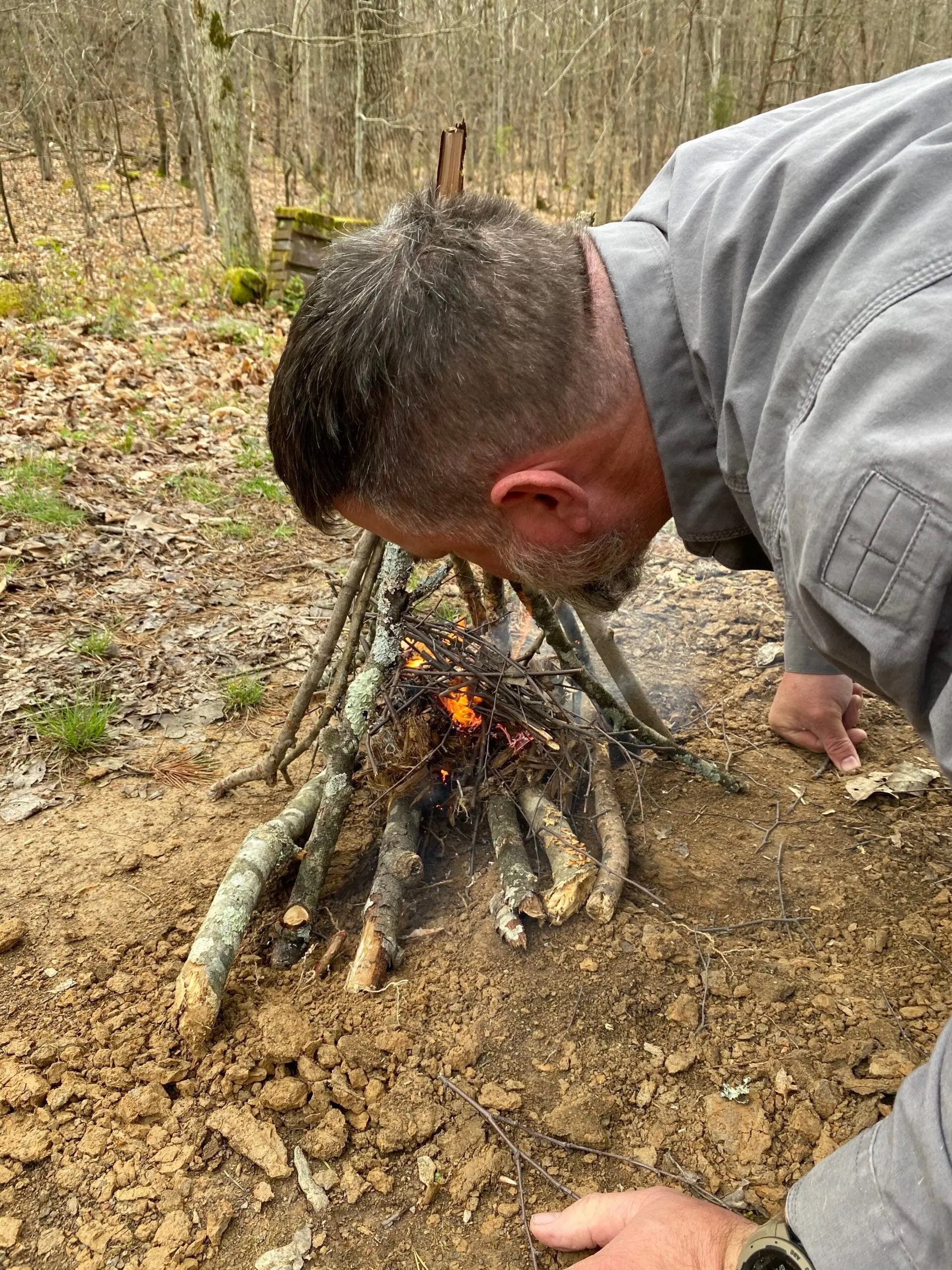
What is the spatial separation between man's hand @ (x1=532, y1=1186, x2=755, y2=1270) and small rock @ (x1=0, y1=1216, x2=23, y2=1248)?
3.27ft

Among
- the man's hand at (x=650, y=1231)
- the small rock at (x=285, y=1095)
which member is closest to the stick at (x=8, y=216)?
the small rock at (x=285, y=1095)

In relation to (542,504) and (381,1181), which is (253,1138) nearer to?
(381,1181)

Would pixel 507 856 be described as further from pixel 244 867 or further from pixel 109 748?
pixel 109 748

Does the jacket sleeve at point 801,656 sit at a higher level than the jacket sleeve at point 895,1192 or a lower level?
lower

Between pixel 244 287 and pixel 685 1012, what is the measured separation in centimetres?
894

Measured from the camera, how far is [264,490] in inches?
204

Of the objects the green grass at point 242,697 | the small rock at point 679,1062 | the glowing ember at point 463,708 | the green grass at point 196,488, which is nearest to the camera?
the small rock at point 679,1062

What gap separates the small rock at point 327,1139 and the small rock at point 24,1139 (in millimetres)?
533

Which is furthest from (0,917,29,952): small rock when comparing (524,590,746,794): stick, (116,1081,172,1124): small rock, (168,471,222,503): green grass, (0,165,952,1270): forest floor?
(168,471,222,503): green grass

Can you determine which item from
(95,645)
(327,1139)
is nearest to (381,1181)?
(327,1139)

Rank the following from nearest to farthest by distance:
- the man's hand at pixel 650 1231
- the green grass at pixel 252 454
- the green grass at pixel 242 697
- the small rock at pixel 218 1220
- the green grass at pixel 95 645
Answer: the man's hand at pixel 650 1231, the small rock at pixel 218 1220, the green grass at pixel 242 697, the green grass at pixel 95 645, the green grass at pixel 252 454

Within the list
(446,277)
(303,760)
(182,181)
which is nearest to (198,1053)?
(303,760)

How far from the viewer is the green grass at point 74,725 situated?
2.98m

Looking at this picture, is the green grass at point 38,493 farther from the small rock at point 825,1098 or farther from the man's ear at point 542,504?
the small rock at point 825,1098
